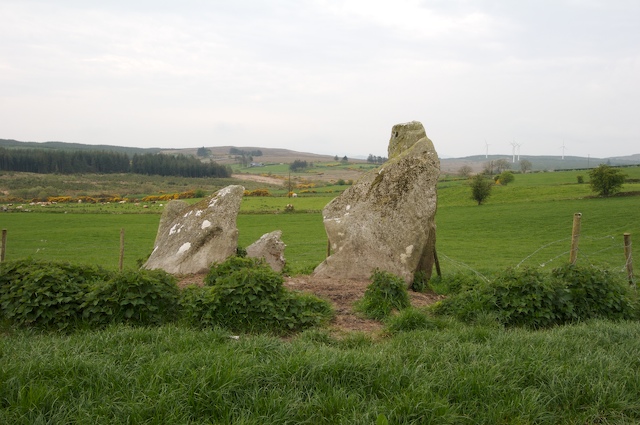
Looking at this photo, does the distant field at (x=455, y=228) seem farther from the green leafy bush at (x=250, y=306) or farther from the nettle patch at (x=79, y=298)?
the nettle patch at (x=79, y=298)

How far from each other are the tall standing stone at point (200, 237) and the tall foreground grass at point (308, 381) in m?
7.07

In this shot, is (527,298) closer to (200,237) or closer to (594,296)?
(594,296)

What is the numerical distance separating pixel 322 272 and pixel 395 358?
6.92 meters

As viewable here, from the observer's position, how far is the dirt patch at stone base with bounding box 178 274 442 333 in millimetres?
9141

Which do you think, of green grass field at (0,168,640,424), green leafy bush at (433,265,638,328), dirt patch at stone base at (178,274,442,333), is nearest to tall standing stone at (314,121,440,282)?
dirt patch at stone base at (178,274,442,333)

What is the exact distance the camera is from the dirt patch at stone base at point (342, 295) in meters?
9.14

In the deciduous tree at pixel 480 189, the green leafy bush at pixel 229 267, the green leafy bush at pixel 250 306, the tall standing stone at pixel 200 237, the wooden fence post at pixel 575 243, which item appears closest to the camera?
the green leafy bush at pixel 250 306

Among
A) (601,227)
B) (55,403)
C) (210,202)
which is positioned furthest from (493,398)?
(601,227)

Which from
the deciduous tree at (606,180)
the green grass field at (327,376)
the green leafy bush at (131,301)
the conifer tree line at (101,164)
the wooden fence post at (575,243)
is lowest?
the green grass field at (327,376)

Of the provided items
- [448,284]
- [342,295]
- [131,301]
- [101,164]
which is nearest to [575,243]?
[448,284]

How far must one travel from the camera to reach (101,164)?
159500mm

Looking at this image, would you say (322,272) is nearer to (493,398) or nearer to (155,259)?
(155,259)

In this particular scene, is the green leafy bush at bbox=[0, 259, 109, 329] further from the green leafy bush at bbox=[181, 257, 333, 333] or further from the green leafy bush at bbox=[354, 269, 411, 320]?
the green leafy bush at bbox=[354, 269, 411, 320]

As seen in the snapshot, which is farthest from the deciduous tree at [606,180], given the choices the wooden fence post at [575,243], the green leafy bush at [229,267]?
the green leafy bush at [229,267]
